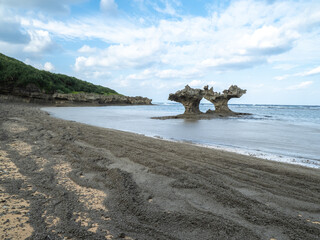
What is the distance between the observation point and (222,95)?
95.6 feet

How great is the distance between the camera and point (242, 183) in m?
3.89

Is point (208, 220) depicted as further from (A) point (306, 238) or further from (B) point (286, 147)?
(B) point (286, 147)

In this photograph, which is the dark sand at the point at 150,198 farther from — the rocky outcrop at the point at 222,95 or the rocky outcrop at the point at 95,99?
the rocky outcrop at the point at 95,99

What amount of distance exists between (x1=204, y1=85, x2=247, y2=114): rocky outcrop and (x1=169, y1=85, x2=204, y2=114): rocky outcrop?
3.43 m

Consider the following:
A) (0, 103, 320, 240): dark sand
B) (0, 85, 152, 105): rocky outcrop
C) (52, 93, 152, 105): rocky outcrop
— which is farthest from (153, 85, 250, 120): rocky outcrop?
(52, 93, 152, 105): rocky outcrop

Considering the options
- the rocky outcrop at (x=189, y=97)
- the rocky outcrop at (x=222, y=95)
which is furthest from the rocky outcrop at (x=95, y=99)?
the rocky outcrop at (x=222, y=95)

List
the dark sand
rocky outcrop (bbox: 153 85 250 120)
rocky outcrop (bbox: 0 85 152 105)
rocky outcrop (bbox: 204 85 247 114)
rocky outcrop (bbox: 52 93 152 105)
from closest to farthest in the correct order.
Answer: the dark sand → rocky outcrop (bbox: 153 85 250 120) → rocky outcrop (bbox: 204 85 247 114) → rocky outcrop (bbox: 0 85 152 105) → rocky outcrop (bbox: 52 93 152 105)

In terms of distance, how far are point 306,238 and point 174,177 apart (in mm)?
2187

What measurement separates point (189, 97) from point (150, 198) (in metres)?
22.9

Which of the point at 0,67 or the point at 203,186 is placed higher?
the point at 0,67

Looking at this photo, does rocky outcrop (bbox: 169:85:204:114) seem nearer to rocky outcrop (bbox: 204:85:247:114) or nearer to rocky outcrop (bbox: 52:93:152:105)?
rocky outcrop (bbox: 204:85:247:114)

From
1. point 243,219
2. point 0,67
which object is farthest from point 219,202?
point 0,67

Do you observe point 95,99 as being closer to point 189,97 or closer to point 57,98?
point 57,98

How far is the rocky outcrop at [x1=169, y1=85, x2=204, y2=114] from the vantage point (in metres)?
24.9
